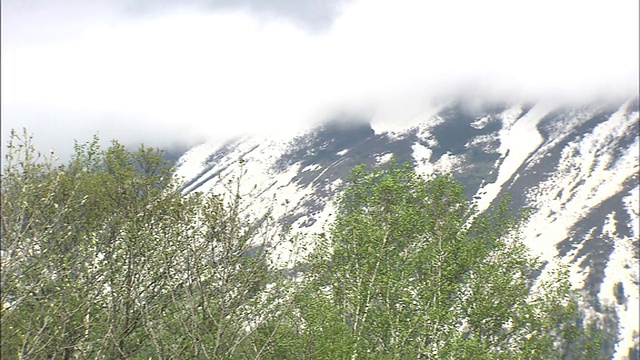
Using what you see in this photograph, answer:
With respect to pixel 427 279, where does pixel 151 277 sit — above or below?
above

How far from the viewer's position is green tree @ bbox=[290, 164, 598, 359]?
89.7ft

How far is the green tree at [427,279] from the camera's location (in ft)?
89.7

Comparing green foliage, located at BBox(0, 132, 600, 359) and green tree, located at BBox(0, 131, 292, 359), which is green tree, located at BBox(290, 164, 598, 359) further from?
green tree, located at BBox(0, 131, 292, 359)

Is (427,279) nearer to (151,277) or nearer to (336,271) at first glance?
(336,271)

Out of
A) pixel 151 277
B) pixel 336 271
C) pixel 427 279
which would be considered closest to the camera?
pixel 151 277

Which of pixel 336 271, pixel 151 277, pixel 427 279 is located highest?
pixel 151 277

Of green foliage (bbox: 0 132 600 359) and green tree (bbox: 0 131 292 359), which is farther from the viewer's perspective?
green foliage (bbox: 0 132 600 359)

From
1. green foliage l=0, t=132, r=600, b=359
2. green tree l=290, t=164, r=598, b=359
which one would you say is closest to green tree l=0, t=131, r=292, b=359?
green foliage l=0, t=132, r=600, b=359

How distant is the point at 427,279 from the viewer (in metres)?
31.5

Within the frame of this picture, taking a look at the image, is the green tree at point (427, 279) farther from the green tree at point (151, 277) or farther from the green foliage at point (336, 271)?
the green tree at point (151, 277)

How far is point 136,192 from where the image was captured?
28.3 meters

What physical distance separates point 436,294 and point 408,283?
5.58ft

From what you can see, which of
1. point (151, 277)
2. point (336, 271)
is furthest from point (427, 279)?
point (151, 277)

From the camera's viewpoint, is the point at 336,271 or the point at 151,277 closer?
the point at 151,277
